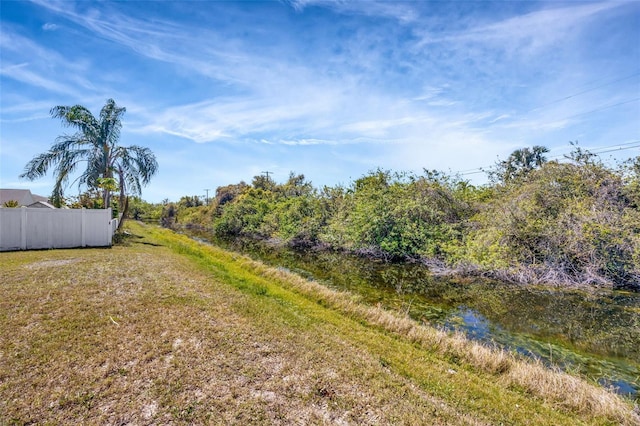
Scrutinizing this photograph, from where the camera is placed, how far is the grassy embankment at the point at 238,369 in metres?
3.12

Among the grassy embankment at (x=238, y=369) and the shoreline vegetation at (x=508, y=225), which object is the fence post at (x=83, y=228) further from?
the shoreline vegetation at (x=508, y=225)

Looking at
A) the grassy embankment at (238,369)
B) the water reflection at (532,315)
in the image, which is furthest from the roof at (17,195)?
the water reflection at (532,315)

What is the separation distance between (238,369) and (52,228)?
12680 mm

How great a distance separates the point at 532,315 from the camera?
8594 millimetres

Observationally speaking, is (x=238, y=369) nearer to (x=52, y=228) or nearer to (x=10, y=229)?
(x=52, y=228)

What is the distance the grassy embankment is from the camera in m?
3.12

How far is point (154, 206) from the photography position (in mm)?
70875

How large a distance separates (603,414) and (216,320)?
18.7ft

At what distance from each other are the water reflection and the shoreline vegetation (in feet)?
3.27

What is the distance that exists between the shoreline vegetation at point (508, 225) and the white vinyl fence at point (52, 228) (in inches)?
536

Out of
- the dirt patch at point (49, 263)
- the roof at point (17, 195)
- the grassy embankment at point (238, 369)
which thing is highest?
the roof at point (17, 195)

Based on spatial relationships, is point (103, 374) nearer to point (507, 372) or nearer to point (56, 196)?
point (507, 372)

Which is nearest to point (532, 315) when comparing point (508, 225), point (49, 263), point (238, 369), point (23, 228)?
point (508, 225)

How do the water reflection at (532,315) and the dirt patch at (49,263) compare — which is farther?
the dirt patch at (49,263)
